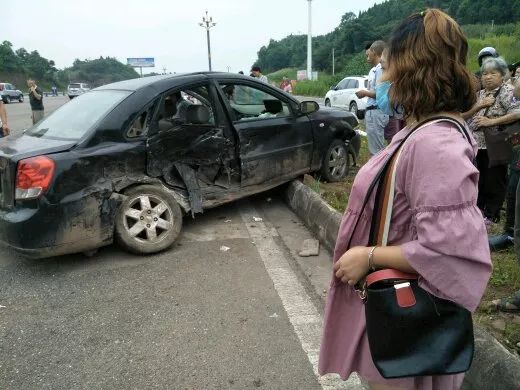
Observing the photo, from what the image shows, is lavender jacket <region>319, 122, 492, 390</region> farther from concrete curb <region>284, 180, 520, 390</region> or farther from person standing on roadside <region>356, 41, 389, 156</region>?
person standing on roadside <region>356, 41, 389, 156</region>

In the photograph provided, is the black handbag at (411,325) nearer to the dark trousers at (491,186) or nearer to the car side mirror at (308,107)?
the dark trousers at (491,186)

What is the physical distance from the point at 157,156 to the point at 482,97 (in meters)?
3.15

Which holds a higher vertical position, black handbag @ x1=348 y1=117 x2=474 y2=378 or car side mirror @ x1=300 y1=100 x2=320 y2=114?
car side mirror @ x1=300 y1=100 x2=320 y2=114

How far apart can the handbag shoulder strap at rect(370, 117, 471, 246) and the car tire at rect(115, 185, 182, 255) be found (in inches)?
122

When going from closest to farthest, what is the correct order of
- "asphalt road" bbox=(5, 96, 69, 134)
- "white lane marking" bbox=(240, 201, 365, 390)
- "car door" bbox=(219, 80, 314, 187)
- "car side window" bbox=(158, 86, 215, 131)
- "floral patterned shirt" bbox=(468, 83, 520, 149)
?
"white lane marking" bbox=(240, 201, 365, 390) < "floral patterned shirt" bbox=(468, 83, 520, 149) < "car side window" bbox=(158, 86, 215, 131) < "car door" bbox=(219, 80, 314, 187) < "asphalt road" bbox=(5, 96, 69, 134)

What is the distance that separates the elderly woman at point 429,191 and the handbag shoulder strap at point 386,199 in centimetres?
2

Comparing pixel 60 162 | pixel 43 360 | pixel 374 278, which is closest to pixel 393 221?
pixel 374 278

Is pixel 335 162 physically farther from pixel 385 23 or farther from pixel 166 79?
pixel 385 23

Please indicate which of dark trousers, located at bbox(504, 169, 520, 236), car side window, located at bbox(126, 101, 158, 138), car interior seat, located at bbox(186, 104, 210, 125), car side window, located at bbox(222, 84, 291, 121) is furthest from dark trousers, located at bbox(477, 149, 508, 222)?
car side window, located at bbox(126, 101, 158, 138)

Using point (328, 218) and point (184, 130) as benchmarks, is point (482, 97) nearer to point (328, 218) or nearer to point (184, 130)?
point (328, 218)

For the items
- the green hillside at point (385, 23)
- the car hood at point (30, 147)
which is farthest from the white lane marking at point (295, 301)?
the green hillside at point (385, 23)

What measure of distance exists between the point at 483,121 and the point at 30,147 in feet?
13.5

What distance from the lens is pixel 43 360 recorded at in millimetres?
2680

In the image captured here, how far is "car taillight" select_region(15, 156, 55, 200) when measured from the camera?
3578 millimetres
